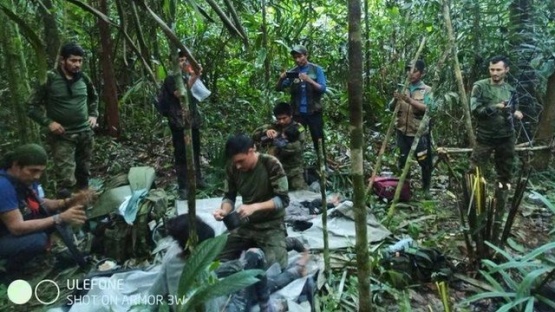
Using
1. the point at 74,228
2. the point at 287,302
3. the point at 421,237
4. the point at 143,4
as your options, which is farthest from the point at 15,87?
the point at 421,237

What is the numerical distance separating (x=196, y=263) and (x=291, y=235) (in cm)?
251

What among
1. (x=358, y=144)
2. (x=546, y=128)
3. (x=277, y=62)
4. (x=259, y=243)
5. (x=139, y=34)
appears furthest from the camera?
(x=277, y=62)

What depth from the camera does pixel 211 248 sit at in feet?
6.48

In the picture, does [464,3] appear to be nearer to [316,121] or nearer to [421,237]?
[316,121]

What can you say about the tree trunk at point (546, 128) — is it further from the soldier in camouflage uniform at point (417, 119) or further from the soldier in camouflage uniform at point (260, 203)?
the soldier in camouflage uniform at point (260, 203)

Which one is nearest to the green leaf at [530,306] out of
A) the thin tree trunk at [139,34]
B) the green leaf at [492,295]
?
the green leaf at [492,295]

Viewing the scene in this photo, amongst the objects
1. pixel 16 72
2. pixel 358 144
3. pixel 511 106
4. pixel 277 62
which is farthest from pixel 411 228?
pixel 277 62

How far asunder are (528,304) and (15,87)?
4398 millimetres

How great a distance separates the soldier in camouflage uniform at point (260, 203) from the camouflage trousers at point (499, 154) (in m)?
2.76

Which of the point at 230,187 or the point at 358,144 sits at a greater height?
the point at 358,144

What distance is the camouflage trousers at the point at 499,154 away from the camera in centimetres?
525

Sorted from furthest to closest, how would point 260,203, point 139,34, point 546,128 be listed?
point 546,128
point 260,203
point 139,34

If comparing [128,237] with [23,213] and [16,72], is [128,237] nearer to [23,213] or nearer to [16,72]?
[23,213]

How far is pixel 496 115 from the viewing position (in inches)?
201
